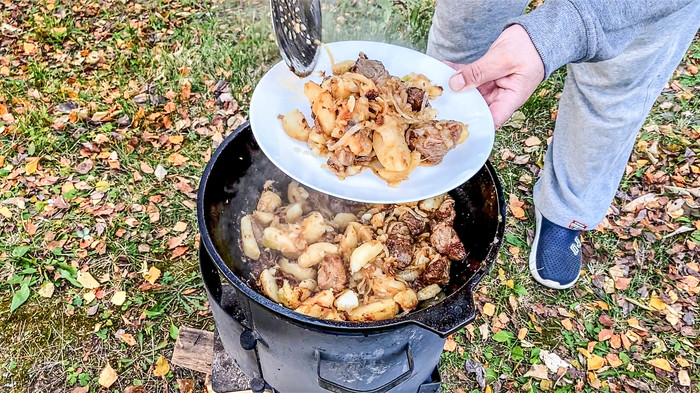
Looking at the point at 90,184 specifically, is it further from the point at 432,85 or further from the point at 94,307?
the point at 432,85

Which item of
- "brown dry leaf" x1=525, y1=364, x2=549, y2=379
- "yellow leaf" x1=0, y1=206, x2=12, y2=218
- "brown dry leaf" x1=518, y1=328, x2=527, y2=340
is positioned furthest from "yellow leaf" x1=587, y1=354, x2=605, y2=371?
"yellow leaf" x1=0, y1=206, x2=12, y2=218

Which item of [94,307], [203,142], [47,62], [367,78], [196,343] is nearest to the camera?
[367,78]

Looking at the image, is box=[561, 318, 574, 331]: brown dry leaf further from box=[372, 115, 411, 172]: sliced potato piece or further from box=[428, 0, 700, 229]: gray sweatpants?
box=[372, 115, 411, 172]: sliced potato piece

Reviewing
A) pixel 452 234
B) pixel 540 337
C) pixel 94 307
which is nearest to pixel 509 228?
pixel 540 337

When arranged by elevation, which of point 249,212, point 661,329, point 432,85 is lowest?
point 661,329

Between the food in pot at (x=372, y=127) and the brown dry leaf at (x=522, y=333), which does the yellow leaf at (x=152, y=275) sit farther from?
the brown dry leaf at (x=522, y=333)

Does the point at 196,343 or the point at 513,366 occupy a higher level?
the point at 196,343

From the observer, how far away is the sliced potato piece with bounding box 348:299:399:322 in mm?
2182

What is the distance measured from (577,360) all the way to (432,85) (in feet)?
7.16

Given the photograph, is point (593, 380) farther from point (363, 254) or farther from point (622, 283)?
point (363, 254)

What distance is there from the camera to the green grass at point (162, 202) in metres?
3.41

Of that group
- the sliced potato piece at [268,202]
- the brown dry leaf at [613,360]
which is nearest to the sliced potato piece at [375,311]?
the sliced potato piece at [268,202]

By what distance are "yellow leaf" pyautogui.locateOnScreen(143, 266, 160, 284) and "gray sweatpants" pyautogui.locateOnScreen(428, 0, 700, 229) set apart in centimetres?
249

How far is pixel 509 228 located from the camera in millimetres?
4129
